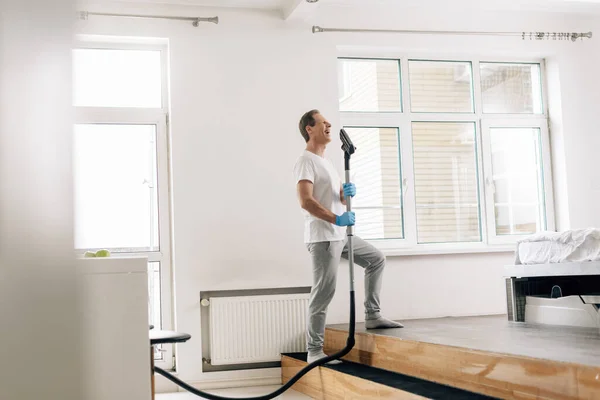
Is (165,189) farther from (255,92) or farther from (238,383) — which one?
(238,383)

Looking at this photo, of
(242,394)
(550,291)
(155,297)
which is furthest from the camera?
→ (155,297)

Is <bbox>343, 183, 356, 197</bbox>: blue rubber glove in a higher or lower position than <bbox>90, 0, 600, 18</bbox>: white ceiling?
lower

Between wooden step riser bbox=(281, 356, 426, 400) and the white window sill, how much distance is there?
111 centimetres

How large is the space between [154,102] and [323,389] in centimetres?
229

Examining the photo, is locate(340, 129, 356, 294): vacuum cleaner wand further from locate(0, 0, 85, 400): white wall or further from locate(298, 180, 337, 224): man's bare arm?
locate(0, 0, 85, 400): white wall

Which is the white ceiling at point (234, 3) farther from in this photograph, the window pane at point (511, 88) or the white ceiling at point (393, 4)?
the window pane at point (511, 88)

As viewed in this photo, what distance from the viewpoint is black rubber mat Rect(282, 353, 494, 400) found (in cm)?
281

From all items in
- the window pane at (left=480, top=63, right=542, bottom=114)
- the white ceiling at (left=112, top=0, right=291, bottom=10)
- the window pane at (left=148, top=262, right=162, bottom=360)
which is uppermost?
the white ceiling at (left=112, top=0, right=291, bottom=10)

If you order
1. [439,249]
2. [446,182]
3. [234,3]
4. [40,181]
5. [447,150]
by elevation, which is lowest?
[439,249]

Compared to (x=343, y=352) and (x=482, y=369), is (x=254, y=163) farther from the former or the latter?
(x=482, y=369)

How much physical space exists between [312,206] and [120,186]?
5.42 ft

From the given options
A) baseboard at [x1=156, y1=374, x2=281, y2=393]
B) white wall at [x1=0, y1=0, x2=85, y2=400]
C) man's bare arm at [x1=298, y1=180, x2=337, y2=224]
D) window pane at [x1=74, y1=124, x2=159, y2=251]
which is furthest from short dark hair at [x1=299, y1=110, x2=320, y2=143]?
white wall at [x1=0, y1=0, x2=85, y2=400]

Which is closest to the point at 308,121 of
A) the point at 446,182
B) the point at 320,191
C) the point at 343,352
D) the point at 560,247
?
the point at 320,191

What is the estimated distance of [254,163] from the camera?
4758mm
